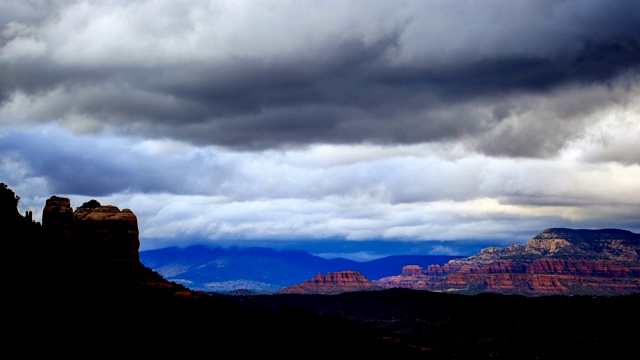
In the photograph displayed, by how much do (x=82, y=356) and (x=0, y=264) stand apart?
131 feet

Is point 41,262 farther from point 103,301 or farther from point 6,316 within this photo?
point 6,316

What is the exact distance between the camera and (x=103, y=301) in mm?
188250

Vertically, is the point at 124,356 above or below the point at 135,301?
below

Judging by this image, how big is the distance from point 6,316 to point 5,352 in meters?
13.6

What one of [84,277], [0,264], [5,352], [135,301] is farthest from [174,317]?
[5,352]

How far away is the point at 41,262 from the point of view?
638 feet

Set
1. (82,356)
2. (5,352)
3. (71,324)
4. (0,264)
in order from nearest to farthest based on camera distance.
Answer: (5,352)
(82,356)
(71,324)
(0,264)

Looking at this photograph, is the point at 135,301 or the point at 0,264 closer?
the point at 0,264

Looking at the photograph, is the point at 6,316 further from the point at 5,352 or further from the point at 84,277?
the point at 84,277

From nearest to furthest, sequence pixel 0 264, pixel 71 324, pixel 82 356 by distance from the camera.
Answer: pixel 82 356
pixel 71 324
pixel 0 264

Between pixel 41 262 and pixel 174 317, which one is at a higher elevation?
pixel 41 262

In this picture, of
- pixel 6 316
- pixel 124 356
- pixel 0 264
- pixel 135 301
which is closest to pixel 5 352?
pixel 6 316

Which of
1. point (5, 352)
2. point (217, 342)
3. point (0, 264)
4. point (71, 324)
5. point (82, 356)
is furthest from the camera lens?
point (217, 342)

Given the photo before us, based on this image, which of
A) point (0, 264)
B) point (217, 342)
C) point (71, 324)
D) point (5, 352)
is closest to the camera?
point (5, 352)
